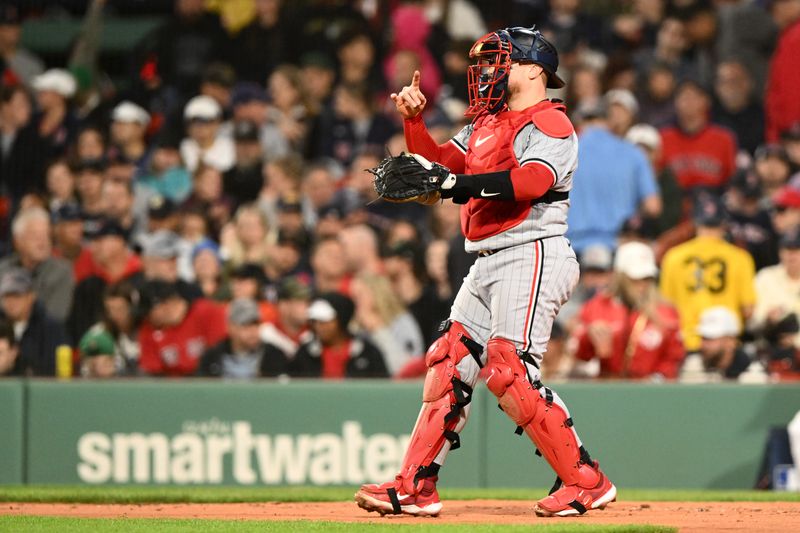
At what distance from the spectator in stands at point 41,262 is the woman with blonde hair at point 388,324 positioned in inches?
95.8

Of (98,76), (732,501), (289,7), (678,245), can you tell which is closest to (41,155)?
(98,76)

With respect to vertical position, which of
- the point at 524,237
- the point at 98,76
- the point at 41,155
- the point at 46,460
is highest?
the point at 98,76

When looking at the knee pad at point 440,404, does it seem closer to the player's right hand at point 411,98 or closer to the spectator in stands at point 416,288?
the player's right hand at point 411,98

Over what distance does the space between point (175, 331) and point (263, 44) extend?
4543 mm

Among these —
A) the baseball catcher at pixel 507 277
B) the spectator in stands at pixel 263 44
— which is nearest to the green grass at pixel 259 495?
the baseball catcher at pixel 507 277

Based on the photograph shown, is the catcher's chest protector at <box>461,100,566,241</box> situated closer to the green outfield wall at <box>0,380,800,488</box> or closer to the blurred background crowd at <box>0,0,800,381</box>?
the green outfield wall at <box>0,380,800,488</box>

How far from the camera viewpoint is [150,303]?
10562 millimetres

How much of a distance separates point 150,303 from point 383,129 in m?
3.39

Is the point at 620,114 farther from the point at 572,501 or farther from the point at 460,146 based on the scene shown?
the point at 572,501

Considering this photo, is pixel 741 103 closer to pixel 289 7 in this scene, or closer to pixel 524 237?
pixel 289 7

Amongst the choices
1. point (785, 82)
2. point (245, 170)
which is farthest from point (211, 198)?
point (785, 82)

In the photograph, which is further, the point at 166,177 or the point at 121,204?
the point at 166,177

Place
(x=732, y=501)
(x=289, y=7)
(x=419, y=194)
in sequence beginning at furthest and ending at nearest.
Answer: (x=289, y=7)
(x=732, y=501)
(x=419, y=194)

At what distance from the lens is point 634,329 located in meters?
9.40
